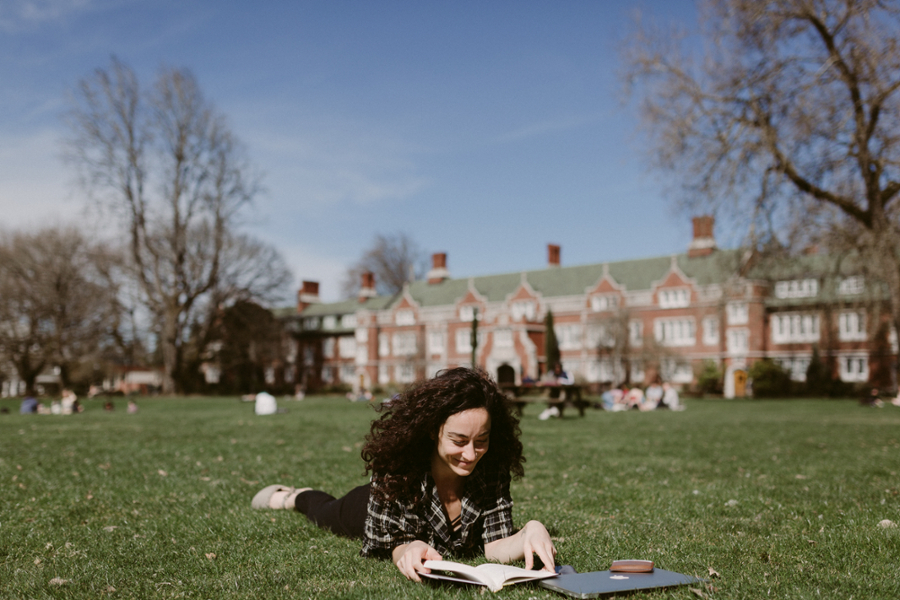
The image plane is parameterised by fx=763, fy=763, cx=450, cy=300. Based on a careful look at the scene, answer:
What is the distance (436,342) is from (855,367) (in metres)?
30.5

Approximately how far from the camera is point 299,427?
15.2 meters

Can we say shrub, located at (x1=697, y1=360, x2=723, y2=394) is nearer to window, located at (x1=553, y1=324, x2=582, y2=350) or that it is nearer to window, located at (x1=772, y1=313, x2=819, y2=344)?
window, located at (x1=772, y1=313, x2=819, y2=344)

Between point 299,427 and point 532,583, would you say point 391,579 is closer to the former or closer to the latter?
point 532,583

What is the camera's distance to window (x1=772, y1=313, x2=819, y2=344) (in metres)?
47.2

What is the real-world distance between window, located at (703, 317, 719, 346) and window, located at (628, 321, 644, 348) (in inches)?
156

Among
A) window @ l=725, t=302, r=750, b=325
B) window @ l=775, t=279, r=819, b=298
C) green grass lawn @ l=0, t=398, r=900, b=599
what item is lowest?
green grass lawn @ l=0, t=398, r=900, b=599

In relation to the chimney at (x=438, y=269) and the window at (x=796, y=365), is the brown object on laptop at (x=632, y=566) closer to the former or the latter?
the window at (x=796, y=365)

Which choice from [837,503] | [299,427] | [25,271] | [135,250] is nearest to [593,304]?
Result: [135,250]

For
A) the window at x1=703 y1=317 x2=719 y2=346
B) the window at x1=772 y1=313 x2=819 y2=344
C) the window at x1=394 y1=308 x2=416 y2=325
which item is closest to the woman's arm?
the window at x1=703 y1=317 x2=719 y2=346

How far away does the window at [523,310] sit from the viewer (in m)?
56.5

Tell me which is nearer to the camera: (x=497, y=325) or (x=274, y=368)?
(x=497, y=325)

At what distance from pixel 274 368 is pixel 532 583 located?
226ft

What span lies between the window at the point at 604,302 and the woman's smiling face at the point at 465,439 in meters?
49.3

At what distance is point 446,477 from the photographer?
4.03 m
